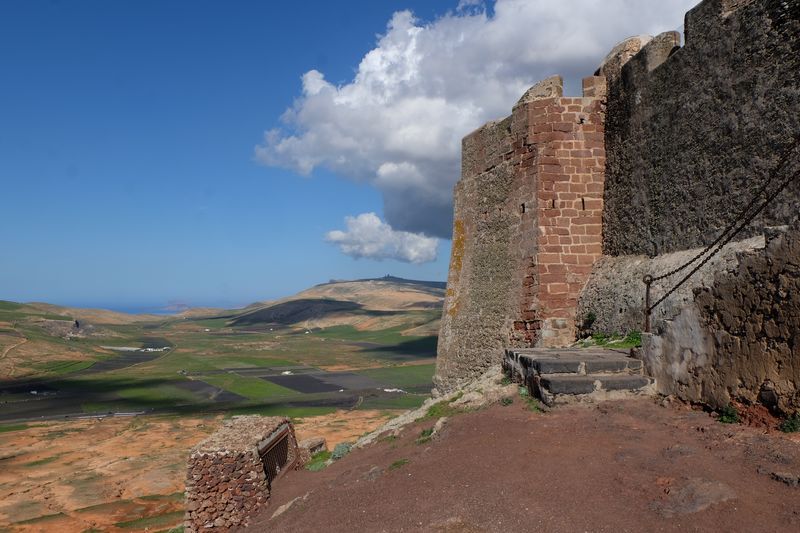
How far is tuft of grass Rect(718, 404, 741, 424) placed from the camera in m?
5.68

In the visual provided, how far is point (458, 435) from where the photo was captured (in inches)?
288

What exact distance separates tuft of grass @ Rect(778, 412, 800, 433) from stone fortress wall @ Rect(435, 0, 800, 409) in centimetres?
14

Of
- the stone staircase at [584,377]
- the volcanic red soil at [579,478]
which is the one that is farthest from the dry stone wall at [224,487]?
the stone staircase at [584,377]

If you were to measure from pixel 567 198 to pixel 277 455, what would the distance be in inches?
320

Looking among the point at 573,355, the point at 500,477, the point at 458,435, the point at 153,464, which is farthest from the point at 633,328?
the point at 153,464

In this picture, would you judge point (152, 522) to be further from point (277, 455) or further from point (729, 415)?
point (729, 415)

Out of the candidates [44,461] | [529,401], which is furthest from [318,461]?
[44,461]

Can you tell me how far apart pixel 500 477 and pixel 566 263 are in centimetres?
620

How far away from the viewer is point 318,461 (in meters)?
13.0

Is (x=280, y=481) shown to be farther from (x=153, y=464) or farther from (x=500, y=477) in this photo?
(x=153, y=464)

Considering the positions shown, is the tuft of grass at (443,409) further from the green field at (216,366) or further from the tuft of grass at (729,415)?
the green field at (216,366)

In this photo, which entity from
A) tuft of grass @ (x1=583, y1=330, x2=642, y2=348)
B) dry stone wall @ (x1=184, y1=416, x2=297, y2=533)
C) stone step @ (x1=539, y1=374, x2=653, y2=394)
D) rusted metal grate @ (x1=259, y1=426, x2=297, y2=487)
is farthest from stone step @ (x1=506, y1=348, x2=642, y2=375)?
rusted metal grate @ (x1=259, y1=426, x2=297, y2=487)

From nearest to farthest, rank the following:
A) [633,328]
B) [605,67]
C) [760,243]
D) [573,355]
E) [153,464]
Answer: [760,243] < [573,355] < [633,328] < [605,67] < [153,464]

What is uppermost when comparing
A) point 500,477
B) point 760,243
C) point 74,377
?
point 760,243
